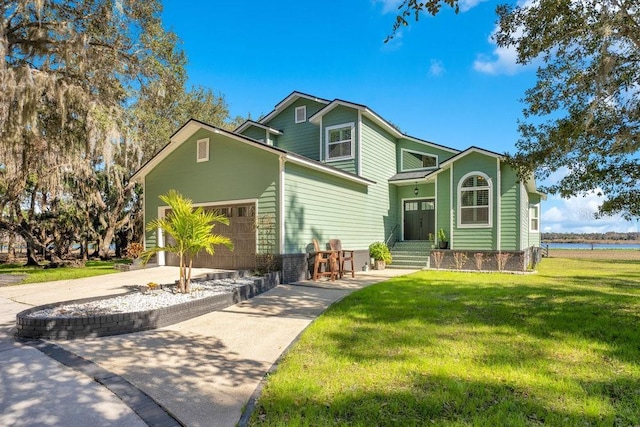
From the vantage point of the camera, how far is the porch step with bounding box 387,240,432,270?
14219 mm

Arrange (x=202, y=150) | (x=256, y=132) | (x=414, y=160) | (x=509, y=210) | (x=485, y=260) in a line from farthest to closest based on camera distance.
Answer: (x=414, y=160), (x=256, y=132), (x=485, y=260), (x=509, y=210), (x=202, y=150)

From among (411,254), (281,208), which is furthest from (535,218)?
(281,208)

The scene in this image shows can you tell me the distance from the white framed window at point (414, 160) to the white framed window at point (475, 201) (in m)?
3.06

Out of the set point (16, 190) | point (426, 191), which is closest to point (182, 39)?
point (16, 190)

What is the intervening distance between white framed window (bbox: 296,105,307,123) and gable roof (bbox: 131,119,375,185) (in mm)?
4433

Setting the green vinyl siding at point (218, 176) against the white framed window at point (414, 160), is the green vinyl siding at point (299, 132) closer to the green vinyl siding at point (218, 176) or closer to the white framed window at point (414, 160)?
the white framed window at point (414, 160)

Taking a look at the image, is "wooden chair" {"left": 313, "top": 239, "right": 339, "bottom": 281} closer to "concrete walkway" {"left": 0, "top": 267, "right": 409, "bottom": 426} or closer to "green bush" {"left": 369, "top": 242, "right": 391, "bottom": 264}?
"green bush" {"left": 369, "top": 242, "right": 391, "bottom": 264}

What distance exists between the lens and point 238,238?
11391 mm

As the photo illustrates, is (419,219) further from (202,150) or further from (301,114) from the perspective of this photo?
(202,150)

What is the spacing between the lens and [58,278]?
37.5ft

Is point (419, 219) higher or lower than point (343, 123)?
lower

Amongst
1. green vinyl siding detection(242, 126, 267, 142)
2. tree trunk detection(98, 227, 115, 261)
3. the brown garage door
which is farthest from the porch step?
tree trunk detection(98, 227, 115, 261)

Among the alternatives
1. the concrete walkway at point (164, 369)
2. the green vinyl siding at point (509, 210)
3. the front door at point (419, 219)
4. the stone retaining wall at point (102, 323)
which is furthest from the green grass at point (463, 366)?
the front door at point (419, 219)

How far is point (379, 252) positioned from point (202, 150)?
7.55 m
